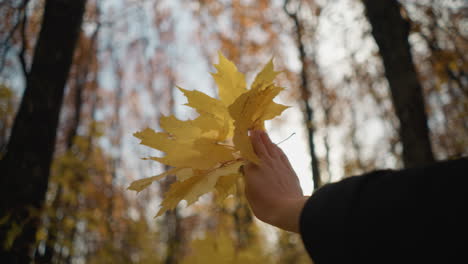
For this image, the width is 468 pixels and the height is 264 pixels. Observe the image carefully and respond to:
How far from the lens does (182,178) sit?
635mm

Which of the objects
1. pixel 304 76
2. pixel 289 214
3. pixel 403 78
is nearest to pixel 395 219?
pixel 289 214

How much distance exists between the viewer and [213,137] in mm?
707

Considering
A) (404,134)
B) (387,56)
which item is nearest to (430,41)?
(387,56)

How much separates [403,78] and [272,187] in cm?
233

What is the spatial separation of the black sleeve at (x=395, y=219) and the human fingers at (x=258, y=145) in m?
0.23

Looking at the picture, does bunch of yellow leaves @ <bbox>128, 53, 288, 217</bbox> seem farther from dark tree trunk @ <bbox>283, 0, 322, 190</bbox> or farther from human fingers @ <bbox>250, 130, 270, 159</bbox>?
dark tree trunk @ <bbox>283, 0, 322, 190</bbox>

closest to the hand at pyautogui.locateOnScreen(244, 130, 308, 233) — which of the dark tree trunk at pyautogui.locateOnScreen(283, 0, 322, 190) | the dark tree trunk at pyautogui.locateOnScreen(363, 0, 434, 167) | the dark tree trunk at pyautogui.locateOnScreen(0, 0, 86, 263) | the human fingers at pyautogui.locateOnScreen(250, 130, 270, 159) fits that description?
the human fingers at pyautogui.locateOnScreen(250, 130, 270, 159)

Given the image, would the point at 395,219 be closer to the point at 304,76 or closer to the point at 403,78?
the point at 403,78

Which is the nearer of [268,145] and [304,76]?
[268,145]

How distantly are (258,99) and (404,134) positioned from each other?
2237mm

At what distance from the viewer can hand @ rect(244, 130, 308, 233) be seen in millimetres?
591

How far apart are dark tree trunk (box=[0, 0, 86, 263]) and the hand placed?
1.18m

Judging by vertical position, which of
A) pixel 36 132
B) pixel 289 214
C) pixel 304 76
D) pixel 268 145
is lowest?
pixel 289 214

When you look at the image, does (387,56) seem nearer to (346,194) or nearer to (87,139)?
(346,194)
